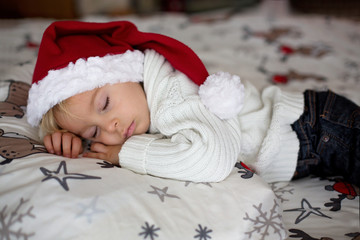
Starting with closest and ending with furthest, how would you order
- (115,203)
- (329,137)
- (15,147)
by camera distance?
(115,203) < (15,147) < (329,137)

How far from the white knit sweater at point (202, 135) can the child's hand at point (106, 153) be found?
0.05 meters

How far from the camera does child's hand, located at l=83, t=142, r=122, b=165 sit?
Result: 92 cm

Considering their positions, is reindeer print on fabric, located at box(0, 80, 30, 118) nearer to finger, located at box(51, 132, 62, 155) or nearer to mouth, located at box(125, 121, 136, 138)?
finger, located at box(51, 132, 62, 155)

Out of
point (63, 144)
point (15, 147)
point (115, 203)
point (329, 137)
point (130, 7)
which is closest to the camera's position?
point (115, 203)

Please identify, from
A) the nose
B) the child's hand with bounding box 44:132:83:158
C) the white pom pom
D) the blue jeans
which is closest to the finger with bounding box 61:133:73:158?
the child's hand with bounding box 44:132:83:158

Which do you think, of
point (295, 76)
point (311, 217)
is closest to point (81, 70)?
point (311, 217)

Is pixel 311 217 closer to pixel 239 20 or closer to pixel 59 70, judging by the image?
pixel 59 70

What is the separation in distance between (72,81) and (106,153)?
225mm

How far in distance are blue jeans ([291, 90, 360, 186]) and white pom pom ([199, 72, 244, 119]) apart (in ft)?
0.92

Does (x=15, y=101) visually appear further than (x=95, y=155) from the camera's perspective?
Yes

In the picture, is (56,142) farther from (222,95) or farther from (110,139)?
(222,95)

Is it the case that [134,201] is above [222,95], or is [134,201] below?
below

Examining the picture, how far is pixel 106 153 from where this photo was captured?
3.06ft

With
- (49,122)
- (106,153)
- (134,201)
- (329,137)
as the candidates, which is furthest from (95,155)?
(329,137)
